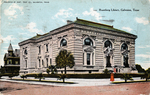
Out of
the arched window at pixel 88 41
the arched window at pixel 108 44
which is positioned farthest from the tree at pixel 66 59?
the arched window at pixel 108 44

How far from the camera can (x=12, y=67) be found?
44.2 m

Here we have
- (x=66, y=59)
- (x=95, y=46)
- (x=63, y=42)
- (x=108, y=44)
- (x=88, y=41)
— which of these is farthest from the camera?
(x=108, y=44)

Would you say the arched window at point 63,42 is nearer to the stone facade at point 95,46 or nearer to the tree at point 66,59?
the stone facade at point 95,46

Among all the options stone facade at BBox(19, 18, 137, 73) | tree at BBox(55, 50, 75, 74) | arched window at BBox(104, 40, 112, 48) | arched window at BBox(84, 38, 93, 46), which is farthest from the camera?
arched window at BBox(104, 40, 112, 48)

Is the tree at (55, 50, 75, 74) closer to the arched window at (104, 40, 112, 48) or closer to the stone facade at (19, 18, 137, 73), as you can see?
the stone facade at (19, 18, 137, 73)

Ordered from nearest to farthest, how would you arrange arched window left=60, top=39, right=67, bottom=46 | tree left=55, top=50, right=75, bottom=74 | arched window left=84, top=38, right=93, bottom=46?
tree left=55, top=50, right=75, bottom=74
arched window left=84, top=38, right=93, bottom=46
arched window left=60, top=39, right=67, bottom=46

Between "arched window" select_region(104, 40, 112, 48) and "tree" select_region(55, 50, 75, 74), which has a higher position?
"arched window" select_region(104, 40, 112, 48)

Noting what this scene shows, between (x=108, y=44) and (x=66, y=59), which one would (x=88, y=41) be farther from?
(x=66, y=59)

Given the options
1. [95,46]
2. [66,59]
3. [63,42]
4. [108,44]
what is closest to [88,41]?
[95,46]

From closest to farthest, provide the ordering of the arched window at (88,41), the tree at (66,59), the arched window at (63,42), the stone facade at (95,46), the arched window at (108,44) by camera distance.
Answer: the tree at (66,59) → the stone facade at (95,46) → the arched window at (88,41) → the arched window at (63,42) → the arched window at (108,44)

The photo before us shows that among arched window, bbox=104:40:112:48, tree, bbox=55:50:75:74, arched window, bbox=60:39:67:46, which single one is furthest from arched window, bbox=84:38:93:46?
tree, bbox=55:50:75:74

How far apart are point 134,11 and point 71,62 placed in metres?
12.9

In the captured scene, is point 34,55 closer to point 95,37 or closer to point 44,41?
point 44,41

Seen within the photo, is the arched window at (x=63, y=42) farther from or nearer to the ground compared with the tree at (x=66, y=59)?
farther from the ground
